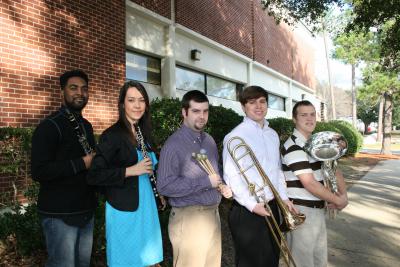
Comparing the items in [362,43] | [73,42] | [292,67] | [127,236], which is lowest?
[127,236]

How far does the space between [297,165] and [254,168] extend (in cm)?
44

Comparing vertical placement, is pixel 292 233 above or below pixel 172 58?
below

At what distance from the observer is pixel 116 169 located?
2.58m

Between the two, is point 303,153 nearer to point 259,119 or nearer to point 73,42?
point 259,119

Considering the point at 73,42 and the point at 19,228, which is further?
the point at 73,42

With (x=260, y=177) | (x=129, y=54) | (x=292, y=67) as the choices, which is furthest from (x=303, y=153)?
(x=292, y=67)

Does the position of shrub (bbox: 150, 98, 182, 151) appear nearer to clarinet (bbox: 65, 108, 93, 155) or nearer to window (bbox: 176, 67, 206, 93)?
clarinet (bbox: 65, 108, 93, 155)

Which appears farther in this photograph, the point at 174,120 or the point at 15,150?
the point at 174,120

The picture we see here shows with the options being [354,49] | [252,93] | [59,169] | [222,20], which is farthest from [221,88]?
[354,49]

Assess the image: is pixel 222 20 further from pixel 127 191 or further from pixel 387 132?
pixel 387 132

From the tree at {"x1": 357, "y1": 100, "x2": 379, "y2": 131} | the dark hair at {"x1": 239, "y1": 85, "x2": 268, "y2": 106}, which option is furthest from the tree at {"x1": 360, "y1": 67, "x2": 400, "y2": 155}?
the tree at {"x1": 357, "y1": 100, "x2": 379, "y2": 131}

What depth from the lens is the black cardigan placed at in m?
2.56

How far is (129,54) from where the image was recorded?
397 inches

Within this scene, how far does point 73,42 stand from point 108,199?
222 inches
